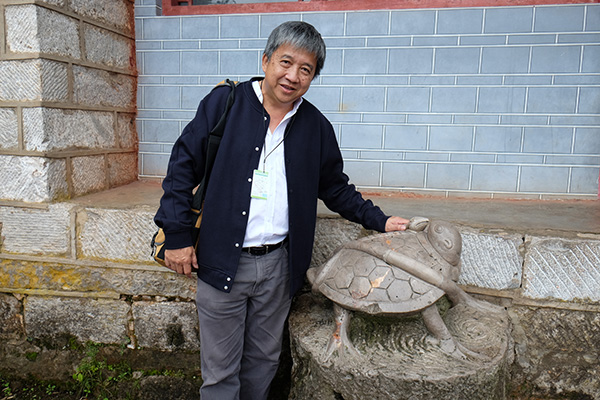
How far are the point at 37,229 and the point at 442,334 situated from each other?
2516 mm

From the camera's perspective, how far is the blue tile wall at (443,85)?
10.5 feet

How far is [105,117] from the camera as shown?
3.35 m

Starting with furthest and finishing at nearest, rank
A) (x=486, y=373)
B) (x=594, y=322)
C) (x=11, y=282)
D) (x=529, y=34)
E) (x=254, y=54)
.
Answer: (x=254, y=54), (x=529, y=34), (x=11, y=282), (x=594, y=322), (x=486, y=373)

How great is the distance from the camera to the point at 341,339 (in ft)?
6.78

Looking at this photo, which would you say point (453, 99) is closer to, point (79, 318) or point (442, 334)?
point (442, 334)

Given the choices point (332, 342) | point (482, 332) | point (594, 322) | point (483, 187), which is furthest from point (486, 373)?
point (483, 187)

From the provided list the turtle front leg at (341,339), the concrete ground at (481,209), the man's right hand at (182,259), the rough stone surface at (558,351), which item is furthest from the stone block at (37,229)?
the rough stone surface at (558,351)

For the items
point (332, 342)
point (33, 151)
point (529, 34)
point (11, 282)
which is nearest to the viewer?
point (332, 342)

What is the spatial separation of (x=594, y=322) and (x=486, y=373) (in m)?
1.03

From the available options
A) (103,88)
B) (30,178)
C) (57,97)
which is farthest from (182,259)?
(103,88)

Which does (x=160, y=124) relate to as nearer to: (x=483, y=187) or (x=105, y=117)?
(x=105, y=117)

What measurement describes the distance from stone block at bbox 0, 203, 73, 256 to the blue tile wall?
126 centimetres

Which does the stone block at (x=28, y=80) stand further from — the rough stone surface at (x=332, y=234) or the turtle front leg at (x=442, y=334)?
the turtle front leg at (x=442, y=334)

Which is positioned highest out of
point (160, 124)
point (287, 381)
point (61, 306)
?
point (160, 124)
